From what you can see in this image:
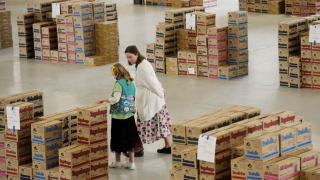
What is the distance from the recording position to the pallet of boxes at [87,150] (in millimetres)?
8680

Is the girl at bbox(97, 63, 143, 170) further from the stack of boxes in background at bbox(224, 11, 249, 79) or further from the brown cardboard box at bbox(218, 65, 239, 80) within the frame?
the stack of boxes in background at bbox(224, 11, 249, 79)

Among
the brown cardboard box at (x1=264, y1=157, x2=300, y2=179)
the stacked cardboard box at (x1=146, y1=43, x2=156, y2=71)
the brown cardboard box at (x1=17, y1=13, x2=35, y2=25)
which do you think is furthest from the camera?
the brown cardboard box at (x1=17, y1=13, x2=35, y2=25)

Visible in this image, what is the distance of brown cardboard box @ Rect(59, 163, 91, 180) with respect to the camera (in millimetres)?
8672

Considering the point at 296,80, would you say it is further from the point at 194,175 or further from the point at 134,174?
the point at 194,175

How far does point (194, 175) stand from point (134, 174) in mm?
2344

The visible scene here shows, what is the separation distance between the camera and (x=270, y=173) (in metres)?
6.89

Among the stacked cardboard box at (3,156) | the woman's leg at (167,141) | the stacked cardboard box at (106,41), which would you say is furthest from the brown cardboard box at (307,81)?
the stacked cardboard box at (3,156)

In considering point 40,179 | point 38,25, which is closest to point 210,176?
point 40,179

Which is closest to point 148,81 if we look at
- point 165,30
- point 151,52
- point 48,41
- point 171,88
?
point 171,88

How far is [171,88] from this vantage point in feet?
50.0

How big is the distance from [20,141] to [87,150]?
101 cm

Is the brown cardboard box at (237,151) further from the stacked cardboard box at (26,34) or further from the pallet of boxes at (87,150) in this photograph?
the stacked cardboard box at (26,34)

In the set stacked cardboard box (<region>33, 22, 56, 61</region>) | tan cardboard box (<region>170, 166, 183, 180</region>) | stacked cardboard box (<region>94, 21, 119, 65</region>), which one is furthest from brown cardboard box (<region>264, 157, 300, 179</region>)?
stacked cardboard box (<region>33, 22, 56, 61</region>)

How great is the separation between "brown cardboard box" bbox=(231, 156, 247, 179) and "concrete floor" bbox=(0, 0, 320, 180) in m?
2.55
